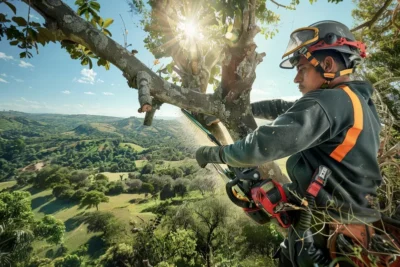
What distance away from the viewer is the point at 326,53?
208cm

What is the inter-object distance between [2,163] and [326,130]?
262 m

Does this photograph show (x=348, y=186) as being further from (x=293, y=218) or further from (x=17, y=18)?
(x=17, y=18)

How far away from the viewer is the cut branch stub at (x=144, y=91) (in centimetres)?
228

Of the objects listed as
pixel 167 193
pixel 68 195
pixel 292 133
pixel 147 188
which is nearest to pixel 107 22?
pixel 292 133

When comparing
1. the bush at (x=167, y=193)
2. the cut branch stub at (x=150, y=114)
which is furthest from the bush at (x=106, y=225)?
the cut branch stub at (x=150, y=114)

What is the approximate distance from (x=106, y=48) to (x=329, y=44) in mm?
2504

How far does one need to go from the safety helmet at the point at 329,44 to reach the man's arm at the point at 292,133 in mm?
575

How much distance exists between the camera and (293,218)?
2225mm

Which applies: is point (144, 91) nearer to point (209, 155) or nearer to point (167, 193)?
point (209, 155)

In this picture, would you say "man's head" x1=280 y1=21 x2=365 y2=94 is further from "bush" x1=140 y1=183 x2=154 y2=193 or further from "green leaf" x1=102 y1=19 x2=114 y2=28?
"bush" x1=140 y1=183 x2=154 y2=193

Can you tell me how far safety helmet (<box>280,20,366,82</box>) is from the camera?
203 centimetres

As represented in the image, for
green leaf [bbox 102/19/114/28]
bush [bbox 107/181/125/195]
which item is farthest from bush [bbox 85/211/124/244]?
green leaf [bbox 102/19/114/28]

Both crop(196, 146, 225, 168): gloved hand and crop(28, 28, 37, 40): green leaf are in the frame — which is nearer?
crop(196, 146, 225, 168): gloved hand

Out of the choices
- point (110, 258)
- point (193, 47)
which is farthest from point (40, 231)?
point (193, 47)
